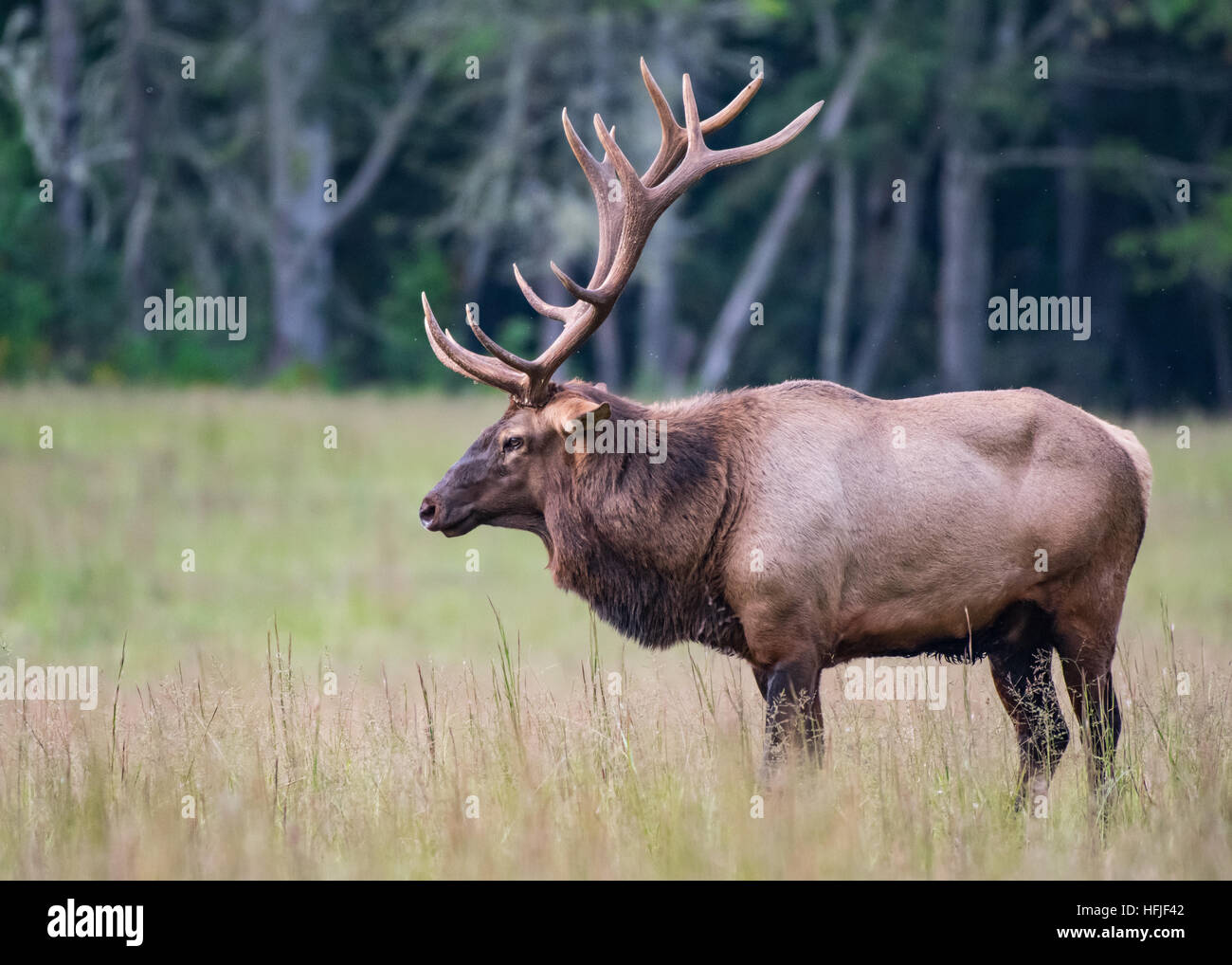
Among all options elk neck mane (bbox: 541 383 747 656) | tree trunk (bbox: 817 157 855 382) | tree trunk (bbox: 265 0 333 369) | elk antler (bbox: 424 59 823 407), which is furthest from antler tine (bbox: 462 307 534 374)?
tree trunk (bbox: 265 0 333 369)

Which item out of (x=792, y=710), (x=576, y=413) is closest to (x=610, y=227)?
(x=576, y=413)

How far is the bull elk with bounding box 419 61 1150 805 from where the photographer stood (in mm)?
6418

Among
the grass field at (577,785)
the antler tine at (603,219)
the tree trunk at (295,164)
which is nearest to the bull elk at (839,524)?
the grass field at (577,785)

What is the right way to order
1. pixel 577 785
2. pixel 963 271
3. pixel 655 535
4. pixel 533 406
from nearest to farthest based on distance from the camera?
pixel 577 785, pixel 655 535, pixel 533 406, pixel 963 271

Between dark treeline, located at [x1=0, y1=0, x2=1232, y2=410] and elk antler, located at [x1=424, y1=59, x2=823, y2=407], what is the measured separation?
49.3ft

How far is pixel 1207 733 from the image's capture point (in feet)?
20.3

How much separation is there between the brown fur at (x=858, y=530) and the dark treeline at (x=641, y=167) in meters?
15.8

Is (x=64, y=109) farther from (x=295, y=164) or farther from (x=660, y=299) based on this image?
(x=660, y=299)

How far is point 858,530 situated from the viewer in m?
6.48

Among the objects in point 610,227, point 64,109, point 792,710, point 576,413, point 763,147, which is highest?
point 64,109

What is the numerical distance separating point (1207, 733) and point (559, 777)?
99.6 inches

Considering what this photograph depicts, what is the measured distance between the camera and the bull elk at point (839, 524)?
21.1ft

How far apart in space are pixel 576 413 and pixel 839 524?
1.21m

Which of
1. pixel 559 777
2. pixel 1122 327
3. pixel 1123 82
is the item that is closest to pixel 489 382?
pixel 559 777
